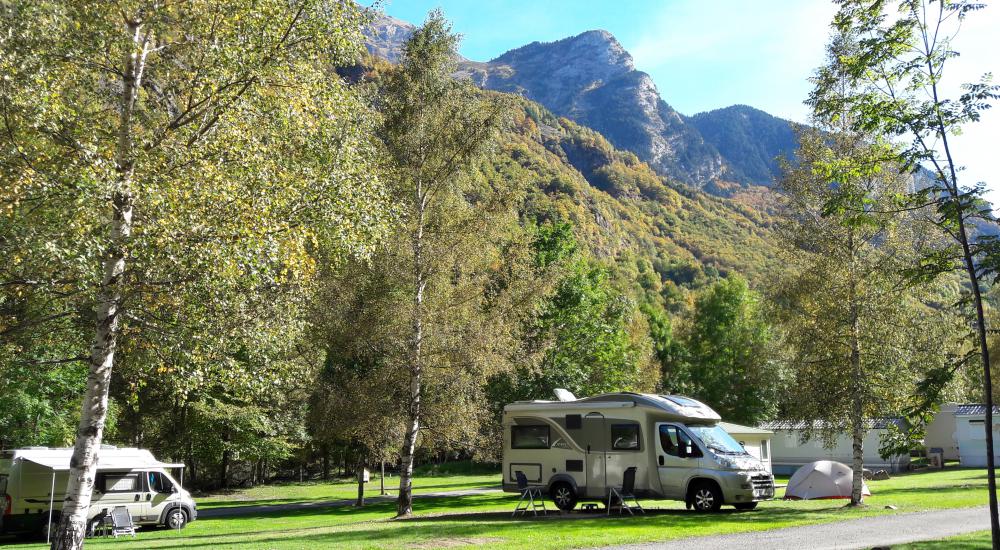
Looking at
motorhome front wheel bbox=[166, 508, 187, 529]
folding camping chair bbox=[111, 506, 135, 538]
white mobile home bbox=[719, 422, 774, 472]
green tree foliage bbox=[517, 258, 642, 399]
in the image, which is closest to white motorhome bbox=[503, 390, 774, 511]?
motorhome front wheel bbox=[166, 508, 187, 529]

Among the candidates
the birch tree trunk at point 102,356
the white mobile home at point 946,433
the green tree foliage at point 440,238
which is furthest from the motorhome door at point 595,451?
the white mobile home at point 946,433

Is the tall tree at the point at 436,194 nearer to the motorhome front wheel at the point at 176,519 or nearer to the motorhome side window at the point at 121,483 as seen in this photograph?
the motorhome front wheel at the point at 176,519

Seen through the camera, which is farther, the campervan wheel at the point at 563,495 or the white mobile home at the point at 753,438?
the white mobile home at the point at 753,438

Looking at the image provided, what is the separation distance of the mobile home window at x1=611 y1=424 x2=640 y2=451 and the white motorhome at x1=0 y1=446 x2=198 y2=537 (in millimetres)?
12258

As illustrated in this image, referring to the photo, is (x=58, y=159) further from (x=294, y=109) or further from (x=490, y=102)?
(x=490, y=102)

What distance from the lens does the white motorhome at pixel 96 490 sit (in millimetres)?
18516

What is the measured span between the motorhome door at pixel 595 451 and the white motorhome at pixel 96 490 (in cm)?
1155

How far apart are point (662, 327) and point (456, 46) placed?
45.1 metres

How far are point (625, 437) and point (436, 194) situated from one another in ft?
28.6

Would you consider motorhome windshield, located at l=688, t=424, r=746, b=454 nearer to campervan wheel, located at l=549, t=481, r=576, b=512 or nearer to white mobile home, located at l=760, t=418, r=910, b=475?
campervan wheel, located at l=549, t=481, r=576, b=512

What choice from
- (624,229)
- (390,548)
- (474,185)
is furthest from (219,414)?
(624,229)

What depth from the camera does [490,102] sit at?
21.4 metres

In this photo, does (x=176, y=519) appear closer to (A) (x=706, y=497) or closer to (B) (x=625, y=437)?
(B) (x=625, y=437)

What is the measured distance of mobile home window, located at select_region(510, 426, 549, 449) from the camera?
62.5ft
